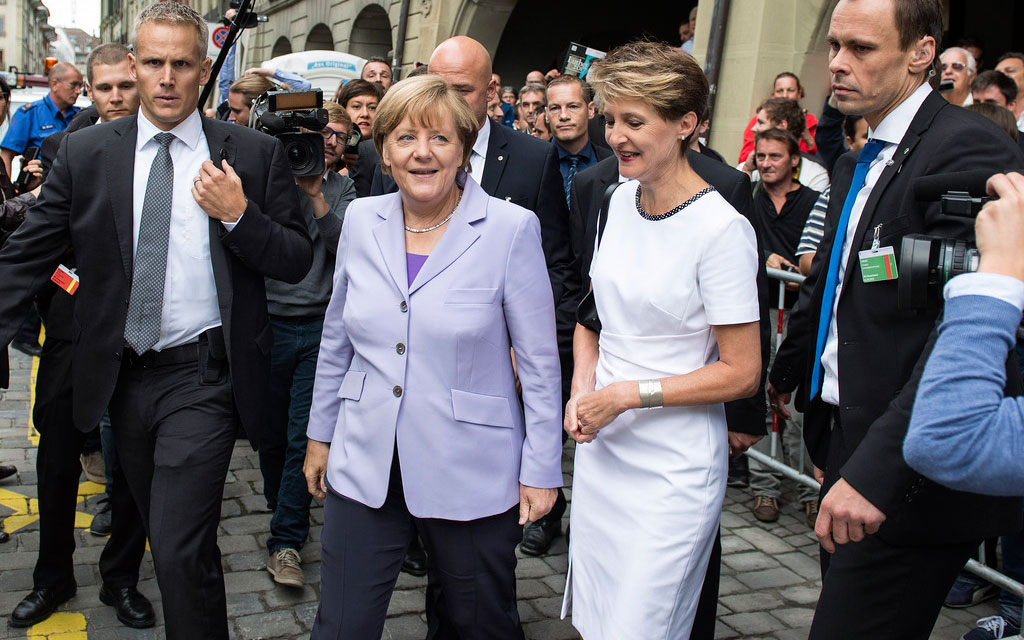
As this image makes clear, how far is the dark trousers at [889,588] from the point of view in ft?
7.97

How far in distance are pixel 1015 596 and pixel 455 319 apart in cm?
280

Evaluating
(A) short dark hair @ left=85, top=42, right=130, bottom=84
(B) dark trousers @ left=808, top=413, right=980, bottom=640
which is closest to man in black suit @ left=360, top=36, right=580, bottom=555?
(A) short dark hair @ left=85, top=42, right=130, bottom=84

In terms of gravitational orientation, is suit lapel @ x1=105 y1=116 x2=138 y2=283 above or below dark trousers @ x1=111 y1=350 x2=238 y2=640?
above

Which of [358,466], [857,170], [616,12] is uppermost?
[616,12]

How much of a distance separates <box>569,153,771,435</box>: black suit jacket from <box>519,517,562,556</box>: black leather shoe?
4.98ft

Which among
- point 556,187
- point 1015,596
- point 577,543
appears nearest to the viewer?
point 577,543

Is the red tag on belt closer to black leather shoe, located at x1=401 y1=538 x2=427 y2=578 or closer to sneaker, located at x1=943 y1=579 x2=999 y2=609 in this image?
black leather shoe, located at x1=401 y1=538 x2=427 y2=578

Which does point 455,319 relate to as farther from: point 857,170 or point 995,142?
point 995,142

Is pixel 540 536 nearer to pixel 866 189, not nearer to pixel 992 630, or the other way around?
pixel 992 630

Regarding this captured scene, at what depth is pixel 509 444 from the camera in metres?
2.96

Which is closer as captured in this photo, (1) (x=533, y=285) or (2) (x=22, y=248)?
(1) (x=533, y=285)

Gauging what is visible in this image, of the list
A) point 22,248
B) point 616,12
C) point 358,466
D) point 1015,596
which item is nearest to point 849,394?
point 358,466

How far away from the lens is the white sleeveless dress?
2.74m

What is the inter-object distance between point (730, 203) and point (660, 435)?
47.8 inches
